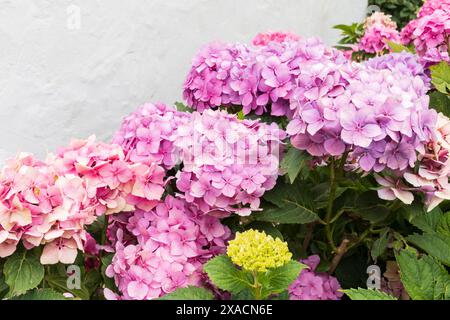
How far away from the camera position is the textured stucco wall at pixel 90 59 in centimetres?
227

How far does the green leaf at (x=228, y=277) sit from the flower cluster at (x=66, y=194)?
10.5 inches

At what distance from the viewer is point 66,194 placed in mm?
1226

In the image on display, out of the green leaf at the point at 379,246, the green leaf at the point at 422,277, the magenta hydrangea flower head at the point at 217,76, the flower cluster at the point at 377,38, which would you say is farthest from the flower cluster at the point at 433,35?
the green leaf at the point at 422,277

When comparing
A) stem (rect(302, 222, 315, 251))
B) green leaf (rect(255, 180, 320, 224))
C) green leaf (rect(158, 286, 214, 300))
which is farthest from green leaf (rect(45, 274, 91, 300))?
stem (rect(302, 222, 315, 251))

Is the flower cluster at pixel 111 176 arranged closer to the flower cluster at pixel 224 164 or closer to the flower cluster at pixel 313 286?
the flower cluster at pixel 224 164

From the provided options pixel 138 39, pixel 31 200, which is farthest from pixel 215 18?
pixel 31 200

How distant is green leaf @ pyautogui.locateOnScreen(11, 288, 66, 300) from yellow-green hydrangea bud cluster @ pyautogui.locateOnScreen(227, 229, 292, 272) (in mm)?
359

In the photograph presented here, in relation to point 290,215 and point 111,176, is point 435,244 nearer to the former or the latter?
point 290,215

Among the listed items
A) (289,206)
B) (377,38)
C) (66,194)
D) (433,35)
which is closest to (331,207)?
(289,206)

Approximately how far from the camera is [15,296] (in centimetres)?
122

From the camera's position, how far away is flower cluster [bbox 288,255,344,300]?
1.44 metres

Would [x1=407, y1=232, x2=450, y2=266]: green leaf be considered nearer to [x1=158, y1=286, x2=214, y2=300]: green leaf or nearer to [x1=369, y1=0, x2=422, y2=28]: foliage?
[x1=158, y1=286, x2=214, y2=300]: green leaf
